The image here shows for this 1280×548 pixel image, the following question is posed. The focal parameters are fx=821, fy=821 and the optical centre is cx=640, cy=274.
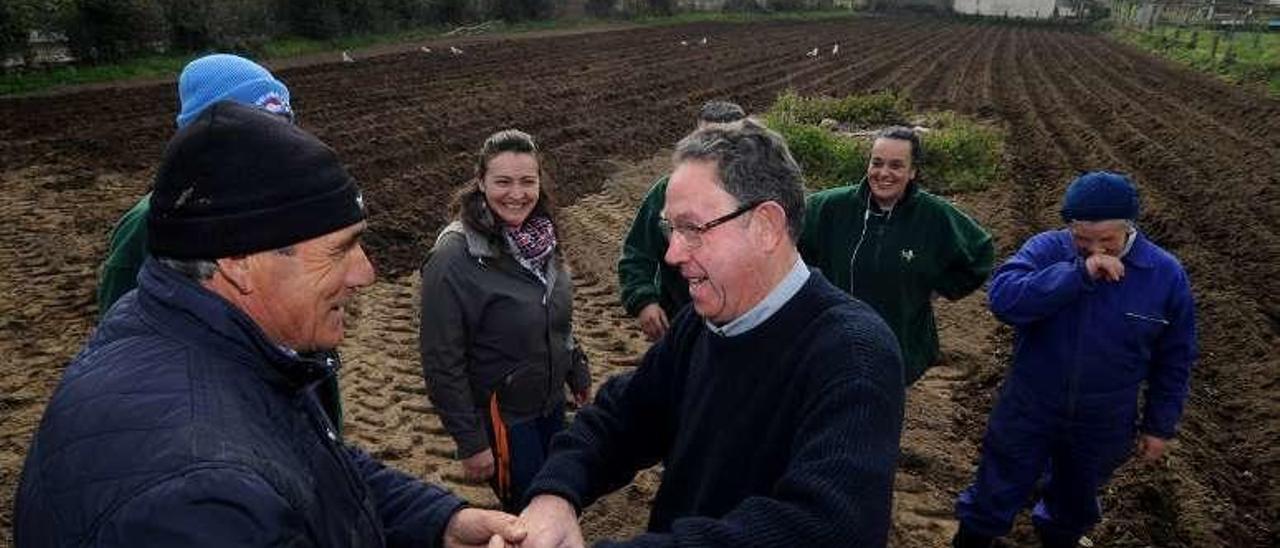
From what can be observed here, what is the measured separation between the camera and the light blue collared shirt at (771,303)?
1.87m

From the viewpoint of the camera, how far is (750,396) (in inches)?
72.7

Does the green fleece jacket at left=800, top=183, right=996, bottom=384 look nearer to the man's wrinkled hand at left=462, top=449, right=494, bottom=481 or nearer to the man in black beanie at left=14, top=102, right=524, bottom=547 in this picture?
the man's wrinkled hand at left=462, top=449, right=494, bottom=481

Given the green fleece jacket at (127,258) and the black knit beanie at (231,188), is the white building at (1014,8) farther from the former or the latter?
the black knit beanie at (231,188)

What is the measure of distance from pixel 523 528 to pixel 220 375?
81cm

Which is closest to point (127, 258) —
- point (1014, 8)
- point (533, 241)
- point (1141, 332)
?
point (533, 241)

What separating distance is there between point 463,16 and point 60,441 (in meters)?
34.2

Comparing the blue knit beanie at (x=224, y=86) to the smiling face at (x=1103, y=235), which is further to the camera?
the smiling face at (x=1103, y=235)

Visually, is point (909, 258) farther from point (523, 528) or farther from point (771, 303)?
point (523, 528)

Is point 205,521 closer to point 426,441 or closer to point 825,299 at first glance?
point 825,299

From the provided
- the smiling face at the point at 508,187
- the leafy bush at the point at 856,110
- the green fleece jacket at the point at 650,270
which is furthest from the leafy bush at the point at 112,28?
the smiling face at the point at 508,187

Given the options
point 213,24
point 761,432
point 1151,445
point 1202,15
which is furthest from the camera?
point 1202,15

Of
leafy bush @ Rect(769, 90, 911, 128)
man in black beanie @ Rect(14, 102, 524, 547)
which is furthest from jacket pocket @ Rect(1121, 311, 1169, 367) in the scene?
leafy bush @ Rect(769, 90, 911, 128)

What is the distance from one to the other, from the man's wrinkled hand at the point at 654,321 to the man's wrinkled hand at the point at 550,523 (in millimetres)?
2145

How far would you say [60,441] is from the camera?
1.23 m
